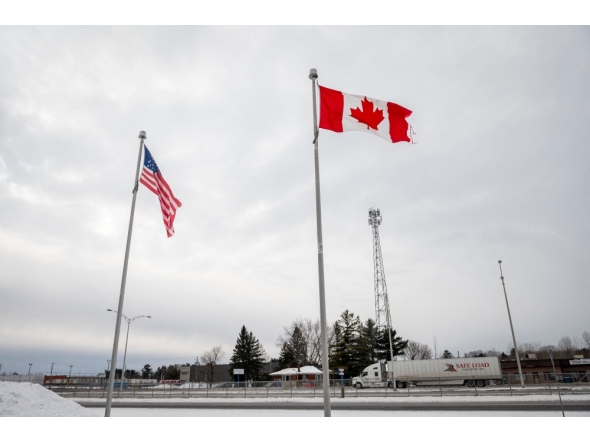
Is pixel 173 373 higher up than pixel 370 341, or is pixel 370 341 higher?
pixel 370 341

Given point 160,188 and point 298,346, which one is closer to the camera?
point 160,188

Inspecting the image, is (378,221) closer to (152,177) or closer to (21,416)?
(152,177)

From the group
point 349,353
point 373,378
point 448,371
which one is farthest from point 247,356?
point 448,371

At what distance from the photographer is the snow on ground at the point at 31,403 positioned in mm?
13439

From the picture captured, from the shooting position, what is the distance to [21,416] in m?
13.0

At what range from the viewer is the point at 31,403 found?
1448 cm

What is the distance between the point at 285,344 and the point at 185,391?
46.3 metres

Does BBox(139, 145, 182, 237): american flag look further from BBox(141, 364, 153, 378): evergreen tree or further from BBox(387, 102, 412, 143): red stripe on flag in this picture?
BBox(141, 364, 153, 378): evergreen tree

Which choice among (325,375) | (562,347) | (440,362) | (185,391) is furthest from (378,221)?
(562,347)

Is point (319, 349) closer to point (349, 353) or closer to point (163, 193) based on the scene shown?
point (349, 353)

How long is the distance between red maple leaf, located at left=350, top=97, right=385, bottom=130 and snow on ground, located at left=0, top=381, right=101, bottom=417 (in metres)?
14.5

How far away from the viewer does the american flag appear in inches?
648

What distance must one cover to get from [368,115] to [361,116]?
0.24 meters

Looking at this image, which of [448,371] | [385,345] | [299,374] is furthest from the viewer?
[385,345]
